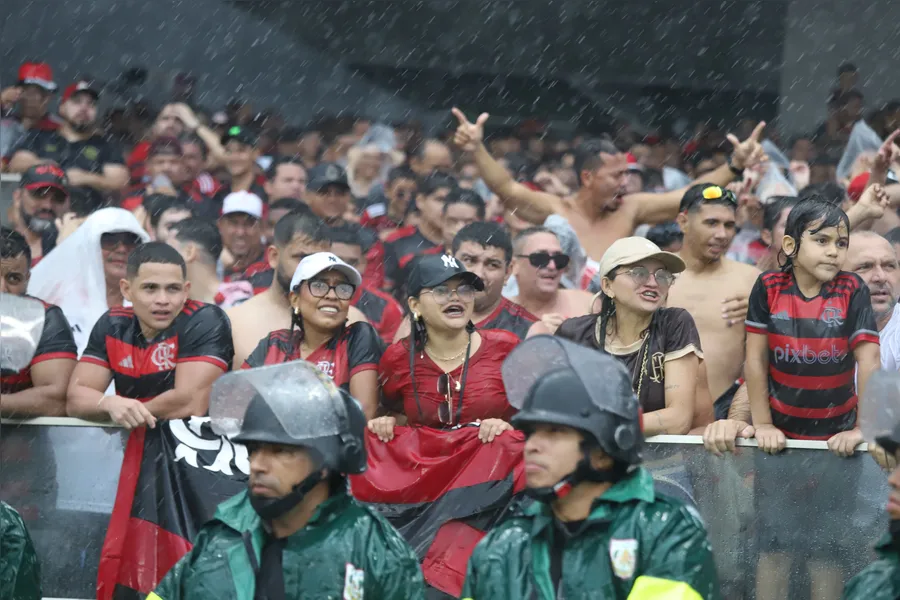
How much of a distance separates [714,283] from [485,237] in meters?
1.18

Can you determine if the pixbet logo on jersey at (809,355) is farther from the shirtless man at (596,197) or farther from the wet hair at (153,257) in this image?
the wet hair at (153,257)

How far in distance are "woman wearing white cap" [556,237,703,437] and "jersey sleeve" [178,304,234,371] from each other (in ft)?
5.04

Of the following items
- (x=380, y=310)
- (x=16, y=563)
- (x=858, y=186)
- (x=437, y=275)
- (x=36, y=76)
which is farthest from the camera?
(x=36, y=76)

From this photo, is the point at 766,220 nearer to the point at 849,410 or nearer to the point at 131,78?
the point at 849,410

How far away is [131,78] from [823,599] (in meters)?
10.4

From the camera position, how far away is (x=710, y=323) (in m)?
7.47

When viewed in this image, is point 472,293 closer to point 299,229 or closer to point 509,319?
point 509,319

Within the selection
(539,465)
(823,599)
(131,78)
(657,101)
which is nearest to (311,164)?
(131,78)

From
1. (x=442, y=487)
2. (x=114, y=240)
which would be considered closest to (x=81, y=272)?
(x=114, y=240)

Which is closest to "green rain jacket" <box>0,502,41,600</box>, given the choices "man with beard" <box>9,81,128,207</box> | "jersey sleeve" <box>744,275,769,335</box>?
"jersey sleeve" <box>744,275,769,335</box>

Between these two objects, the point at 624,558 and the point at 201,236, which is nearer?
the point at 624,558

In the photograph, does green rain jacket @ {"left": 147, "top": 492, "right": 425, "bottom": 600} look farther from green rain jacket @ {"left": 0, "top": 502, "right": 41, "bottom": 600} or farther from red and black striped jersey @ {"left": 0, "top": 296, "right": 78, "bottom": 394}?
red and black striped jersey @ {"left": 0, "top": 296, "right": 78, "bottom": 394}

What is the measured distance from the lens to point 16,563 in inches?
193

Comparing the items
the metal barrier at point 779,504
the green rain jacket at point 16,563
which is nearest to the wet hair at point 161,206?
the metal barrier at point 779,504
